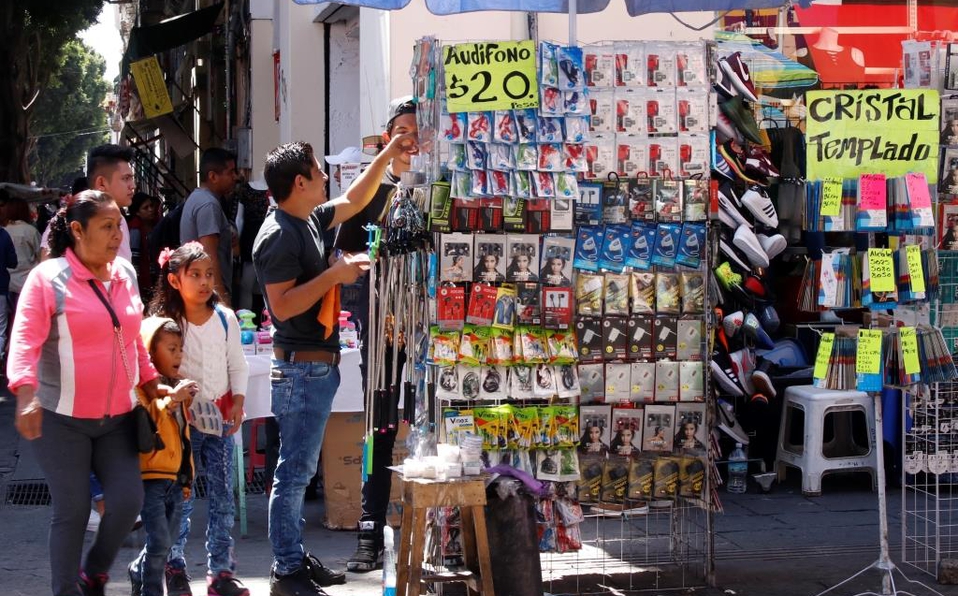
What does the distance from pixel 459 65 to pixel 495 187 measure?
556mm

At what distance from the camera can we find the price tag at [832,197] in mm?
5449

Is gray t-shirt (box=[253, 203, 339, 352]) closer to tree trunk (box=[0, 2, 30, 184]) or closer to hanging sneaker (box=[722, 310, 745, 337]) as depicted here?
hanging sneaker (box=[722, 310, 745, 337])

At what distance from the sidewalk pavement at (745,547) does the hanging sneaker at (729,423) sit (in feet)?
1.25

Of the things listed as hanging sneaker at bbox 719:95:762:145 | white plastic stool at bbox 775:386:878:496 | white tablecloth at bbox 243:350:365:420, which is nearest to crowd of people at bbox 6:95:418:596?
white tablecloth at bbox 243:350:365:420

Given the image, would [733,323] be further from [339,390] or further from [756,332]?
[339,390]

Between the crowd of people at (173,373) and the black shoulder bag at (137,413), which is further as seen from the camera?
the black shoulder bag at (137,413)

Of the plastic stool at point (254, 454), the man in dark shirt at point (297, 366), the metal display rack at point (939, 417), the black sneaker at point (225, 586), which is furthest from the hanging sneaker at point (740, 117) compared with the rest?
the black sneaker at point (225, 586)

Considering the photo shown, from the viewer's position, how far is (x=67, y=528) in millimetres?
4570

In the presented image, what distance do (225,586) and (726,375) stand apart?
3.85 m

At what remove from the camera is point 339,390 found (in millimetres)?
6836

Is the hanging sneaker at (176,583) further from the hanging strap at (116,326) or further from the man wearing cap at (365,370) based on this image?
the hanging strap at (116,326)

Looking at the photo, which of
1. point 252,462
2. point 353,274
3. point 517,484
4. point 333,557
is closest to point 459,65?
point 353,274

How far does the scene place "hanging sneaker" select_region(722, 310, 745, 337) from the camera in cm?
802

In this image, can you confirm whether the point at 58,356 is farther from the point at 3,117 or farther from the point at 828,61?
the point at 3,117
